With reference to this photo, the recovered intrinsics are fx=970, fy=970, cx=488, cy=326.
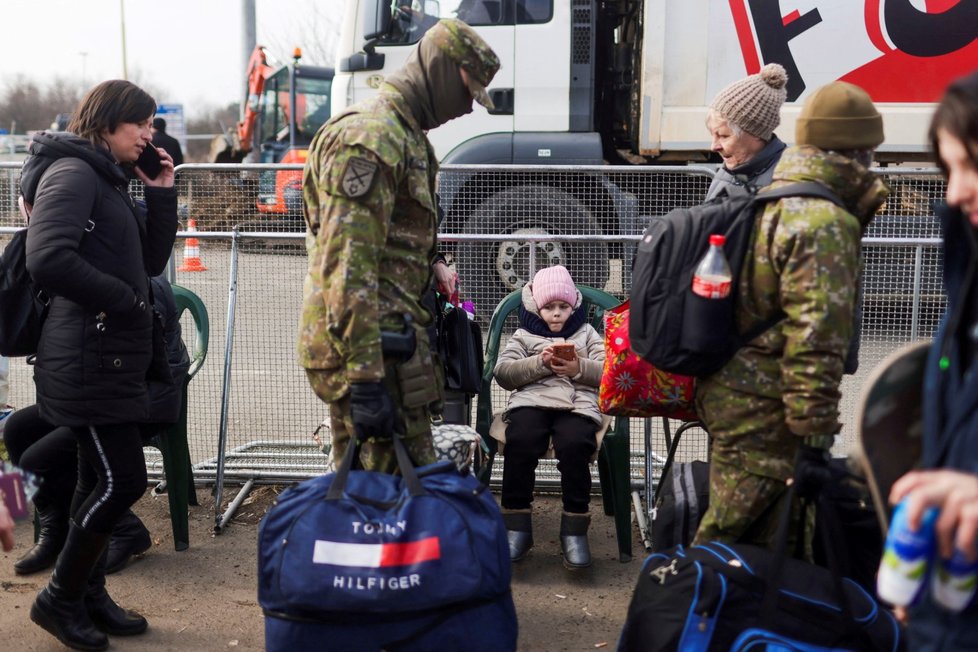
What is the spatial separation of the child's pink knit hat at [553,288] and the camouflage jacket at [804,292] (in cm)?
153

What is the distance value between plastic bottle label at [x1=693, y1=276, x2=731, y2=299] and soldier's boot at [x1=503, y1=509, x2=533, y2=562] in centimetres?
172

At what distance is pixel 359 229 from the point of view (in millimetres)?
2609

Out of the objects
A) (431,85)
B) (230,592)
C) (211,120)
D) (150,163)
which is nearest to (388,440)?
(431,85)

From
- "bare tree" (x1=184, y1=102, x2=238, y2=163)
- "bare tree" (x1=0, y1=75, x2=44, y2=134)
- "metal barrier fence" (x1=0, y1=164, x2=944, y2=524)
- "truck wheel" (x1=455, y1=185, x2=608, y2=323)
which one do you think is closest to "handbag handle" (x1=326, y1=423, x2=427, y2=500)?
"metal barrier fence" (x1=0, y1=164, x2=944, y2=524)

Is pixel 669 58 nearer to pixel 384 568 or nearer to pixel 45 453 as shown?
pixel 45 453

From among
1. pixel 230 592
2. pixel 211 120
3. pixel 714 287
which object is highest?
pixel 211 120

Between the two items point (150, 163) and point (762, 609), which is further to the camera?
point (150, 163)

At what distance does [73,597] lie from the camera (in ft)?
10.8

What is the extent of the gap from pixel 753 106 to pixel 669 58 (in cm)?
534

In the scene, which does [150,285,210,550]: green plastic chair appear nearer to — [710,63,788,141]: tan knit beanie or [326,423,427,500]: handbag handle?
[326,423,427,500]: handbag handle

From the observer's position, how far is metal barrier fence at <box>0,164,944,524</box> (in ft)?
16.2

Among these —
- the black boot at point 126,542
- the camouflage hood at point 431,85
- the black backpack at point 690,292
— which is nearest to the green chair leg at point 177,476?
the black boot at point 126,542

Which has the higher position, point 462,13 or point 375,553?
point 462,13

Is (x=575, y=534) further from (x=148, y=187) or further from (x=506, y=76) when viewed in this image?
(x=506, y=76)
